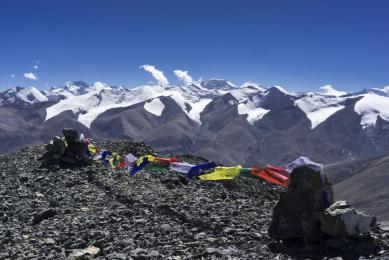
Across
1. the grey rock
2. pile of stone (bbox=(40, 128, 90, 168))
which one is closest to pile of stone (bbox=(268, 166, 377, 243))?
the grey rock

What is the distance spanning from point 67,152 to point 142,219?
723 inches

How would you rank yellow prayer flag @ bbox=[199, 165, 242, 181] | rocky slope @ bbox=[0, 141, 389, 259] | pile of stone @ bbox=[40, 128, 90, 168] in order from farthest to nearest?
pile of stone @ bbox=[40, 128, 90, 168] < yellow prayer flag @ bbox=[199, 165, 242, 181] < rocky slope @ bbox=[0, 141, 389, 259]

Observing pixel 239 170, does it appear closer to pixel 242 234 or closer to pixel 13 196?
pixel 242 234

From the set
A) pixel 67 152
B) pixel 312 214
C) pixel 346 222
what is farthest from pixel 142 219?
pixel 67 152

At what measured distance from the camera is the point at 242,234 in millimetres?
18234

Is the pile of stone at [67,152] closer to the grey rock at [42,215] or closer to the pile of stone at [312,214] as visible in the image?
the grey rock at [42,215]

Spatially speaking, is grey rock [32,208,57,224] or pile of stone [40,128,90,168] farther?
pile of stone [40,128,90,168]

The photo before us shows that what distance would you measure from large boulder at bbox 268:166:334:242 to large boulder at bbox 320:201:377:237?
644 mm

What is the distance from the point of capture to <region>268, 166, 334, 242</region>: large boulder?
16.5m

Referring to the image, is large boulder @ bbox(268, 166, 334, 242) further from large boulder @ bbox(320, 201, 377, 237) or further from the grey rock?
the grey rock

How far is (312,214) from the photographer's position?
654 inches

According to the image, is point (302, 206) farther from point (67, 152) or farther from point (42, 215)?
point (67, 152)

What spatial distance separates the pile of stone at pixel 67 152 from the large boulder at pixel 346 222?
24.7 meters

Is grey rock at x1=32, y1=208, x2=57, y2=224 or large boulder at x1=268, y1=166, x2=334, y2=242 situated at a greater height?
large boulder at x1=268, y1=166, x2=334, y2=242
